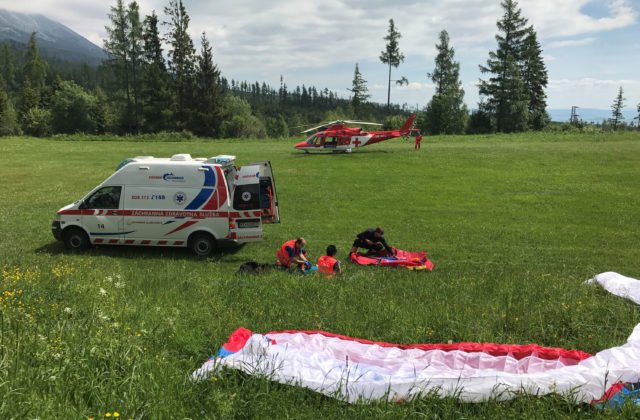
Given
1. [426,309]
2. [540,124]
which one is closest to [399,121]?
[540,124]

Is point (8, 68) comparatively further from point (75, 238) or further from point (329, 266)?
point (329, 266)

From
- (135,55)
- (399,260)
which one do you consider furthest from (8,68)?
(399,260)

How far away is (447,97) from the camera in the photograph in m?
75.4

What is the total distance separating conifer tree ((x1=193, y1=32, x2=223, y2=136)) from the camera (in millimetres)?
71812

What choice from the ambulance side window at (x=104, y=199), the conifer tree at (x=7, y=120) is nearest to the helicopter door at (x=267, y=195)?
the ambulance side window at (x=104, y=199)

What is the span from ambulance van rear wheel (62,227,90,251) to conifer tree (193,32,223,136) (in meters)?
59.8

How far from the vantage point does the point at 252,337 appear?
5371mm

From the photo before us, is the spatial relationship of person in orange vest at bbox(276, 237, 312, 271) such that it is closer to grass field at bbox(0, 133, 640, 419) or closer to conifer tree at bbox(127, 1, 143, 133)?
grass field at bbox(0, 133, 640, 419)

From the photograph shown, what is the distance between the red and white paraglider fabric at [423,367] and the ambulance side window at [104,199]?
1037 centimetres

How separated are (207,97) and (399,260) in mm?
65184

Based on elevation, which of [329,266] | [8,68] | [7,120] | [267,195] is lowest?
[329,266]

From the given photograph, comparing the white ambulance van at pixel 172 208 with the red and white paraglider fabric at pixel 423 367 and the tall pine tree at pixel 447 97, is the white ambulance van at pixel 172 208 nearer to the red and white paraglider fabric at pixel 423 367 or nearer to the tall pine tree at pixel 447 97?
the red and white paraglider fabric at pixel 423 367

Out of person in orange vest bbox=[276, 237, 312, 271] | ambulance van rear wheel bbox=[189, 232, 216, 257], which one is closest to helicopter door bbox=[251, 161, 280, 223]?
ambulance van rear wheel bbox=[189, 232, 216, 257]

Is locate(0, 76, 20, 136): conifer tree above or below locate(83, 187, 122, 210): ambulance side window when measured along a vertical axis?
above
